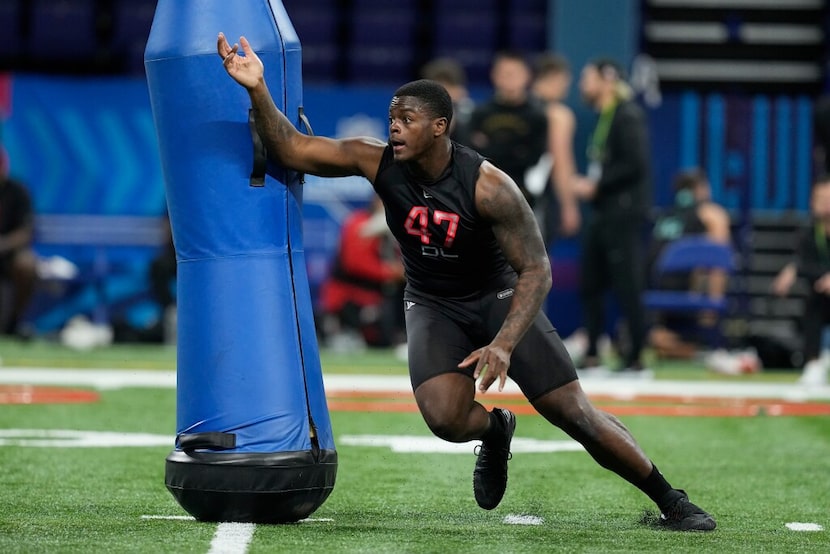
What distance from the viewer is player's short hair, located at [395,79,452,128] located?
555 centimetres

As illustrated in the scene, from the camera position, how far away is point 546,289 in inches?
216

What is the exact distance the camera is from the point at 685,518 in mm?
5629

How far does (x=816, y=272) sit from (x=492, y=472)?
7910mm

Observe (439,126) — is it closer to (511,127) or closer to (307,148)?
(307,148)

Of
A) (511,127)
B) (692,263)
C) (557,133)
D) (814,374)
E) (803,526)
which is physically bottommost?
(814,374)

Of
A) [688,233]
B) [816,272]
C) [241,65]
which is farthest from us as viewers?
[688,233]

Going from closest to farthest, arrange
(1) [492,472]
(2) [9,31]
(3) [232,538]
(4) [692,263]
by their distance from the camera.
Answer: (3) [232,538] < (1) [492,472] < (4) [692,263] < (2) [9,31]

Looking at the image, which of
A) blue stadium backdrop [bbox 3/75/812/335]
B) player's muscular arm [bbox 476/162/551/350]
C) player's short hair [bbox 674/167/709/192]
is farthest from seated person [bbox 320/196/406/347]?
player's muscular arm [bbox 476/162/551/350]

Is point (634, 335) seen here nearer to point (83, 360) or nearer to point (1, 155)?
point (83, 360)

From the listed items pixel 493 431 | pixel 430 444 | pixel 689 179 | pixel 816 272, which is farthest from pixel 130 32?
pixel 493 431

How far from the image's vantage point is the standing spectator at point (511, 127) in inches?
468

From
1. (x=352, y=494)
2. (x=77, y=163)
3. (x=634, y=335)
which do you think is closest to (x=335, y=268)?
(x=77, y=163)

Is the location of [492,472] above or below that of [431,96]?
below

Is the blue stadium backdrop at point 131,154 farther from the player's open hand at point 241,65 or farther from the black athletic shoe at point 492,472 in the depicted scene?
the player's open hand at point 241,65
